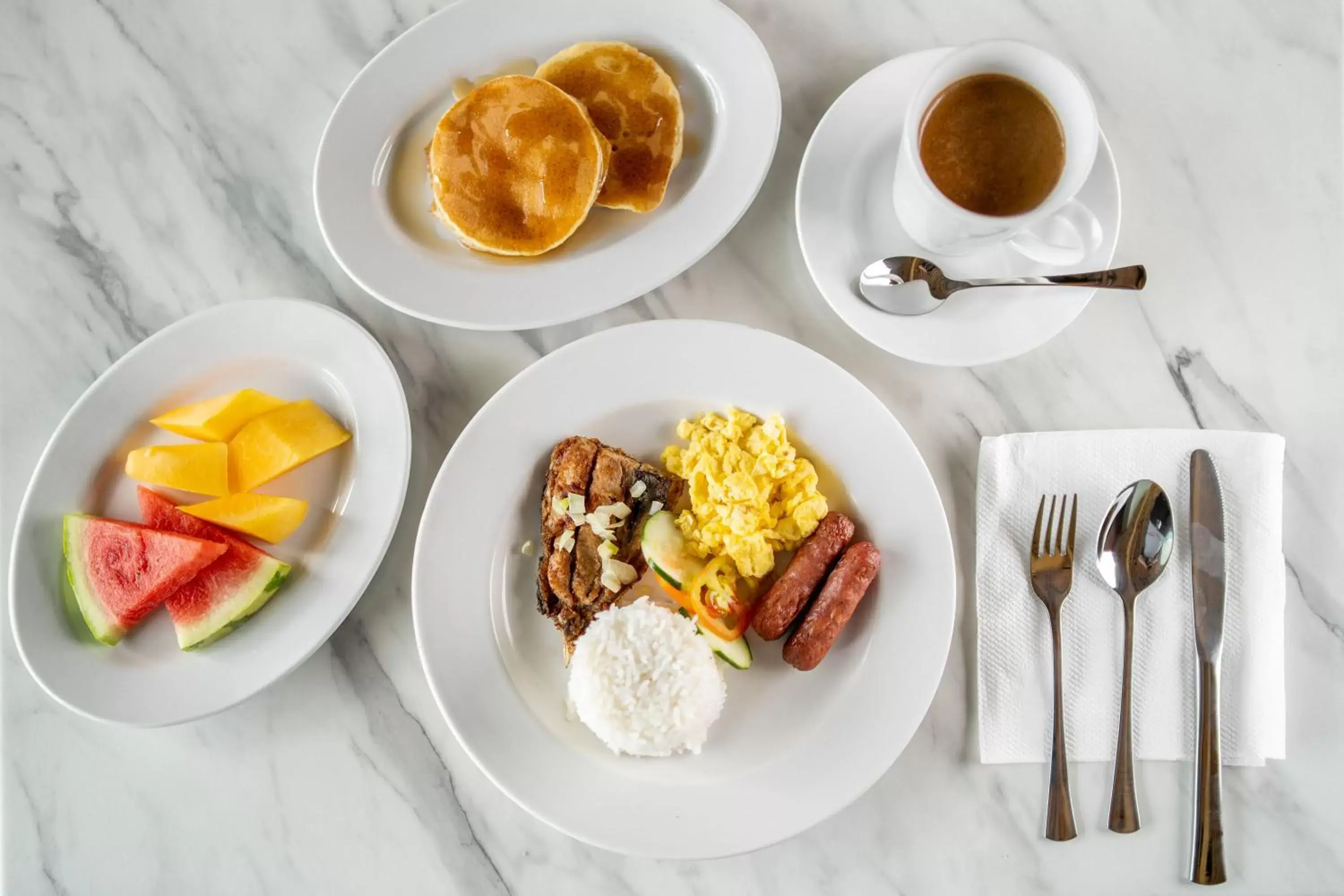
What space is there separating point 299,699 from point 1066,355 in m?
1.90

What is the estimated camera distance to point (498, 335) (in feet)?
6.72

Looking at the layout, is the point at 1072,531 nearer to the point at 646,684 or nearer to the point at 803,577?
the point at 803,577

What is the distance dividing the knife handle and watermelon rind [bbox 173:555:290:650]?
1965 millimetres

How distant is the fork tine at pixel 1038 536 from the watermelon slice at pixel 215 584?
5.27ft

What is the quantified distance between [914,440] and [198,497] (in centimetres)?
162

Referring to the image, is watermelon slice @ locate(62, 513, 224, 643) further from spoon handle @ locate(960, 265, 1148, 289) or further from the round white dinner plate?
spoon handle @ locate(960, 265, 1148, 289)

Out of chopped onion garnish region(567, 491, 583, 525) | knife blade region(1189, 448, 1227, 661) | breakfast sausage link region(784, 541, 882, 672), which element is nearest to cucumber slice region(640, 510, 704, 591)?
chopped onion garnish region(567, 491, 583, 525)

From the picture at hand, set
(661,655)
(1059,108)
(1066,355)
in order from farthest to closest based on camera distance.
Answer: (1066,355)
(661,655)
(1059,108)

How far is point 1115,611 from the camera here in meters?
1.92

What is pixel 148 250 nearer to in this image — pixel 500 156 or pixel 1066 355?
pixel 500 156

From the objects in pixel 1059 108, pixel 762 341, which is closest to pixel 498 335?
pixel 762 341

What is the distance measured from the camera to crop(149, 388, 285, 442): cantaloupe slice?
1934 mm

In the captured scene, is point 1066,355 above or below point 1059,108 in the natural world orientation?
below

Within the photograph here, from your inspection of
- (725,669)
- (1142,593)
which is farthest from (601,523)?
(1142,593)
